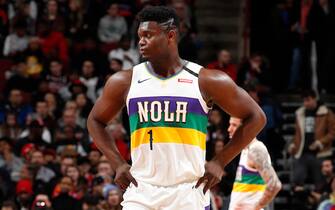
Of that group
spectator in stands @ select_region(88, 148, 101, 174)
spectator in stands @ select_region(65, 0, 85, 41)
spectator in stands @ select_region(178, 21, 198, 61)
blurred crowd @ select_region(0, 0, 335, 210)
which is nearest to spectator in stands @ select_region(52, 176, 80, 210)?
blurred crowd @ select_region(0, 0, 335, 210)

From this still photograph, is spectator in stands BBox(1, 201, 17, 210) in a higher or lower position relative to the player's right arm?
lower

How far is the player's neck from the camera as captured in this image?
279 inches

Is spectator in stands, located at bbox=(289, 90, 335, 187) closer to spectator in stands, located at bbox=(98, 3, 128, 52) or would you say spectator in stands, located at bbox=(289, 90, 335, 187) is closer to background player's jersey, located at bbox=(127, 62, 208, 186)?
spectator in stands, located at bbox=(98, 3, 128, 52)

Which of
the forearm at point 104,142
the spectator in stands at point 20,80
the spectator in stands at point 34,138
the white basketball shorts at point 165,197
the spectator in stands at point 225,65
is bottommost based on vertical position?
the spectator in stands at point 34,138

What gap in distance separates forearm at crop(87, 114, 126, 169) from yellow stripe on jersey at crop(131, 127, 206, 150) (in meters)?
0.17

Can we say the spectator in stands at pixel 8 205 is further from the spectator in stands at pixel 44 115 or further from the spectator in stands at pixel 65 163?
the spectator in stands at pixel 44 115

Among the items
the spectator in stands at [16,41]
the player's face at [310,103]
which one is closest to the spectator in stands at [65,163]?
the spectator in stands at [16,41]

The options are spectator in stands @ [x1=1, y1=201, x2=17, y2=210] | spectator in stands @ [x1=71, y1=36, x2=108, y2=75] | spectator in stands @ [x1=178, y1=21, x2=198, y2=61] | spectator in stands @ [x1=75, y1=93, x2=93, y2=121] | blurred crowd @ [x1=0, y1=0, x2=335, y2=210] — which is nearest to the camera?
spectator in stands @ [x1=1, y1=201, x2=17, y2=210]

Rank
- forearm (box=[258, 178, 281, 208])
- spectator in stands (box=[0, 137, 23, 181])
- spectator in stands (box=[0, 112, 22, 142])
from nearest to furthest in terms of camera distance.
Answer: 1. forearm (box=[258, 178, 281, 208])
2. spectator in stands (box=[0, 137, 23, 181])
3. spectator in stands (box=[0, 112, 22, 142])

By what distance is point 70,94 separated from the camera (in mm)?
17547

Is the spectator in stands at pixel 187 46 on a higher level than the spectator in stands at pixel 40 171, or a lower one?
higher

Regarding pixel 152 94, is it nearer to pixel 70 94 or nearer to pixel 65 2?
pixel 70 94

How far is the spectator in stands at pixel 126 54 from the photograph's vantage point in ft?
59.2

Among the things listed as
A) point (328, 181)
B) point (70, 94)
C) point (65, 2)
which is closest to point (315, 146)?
point (328, 181)
